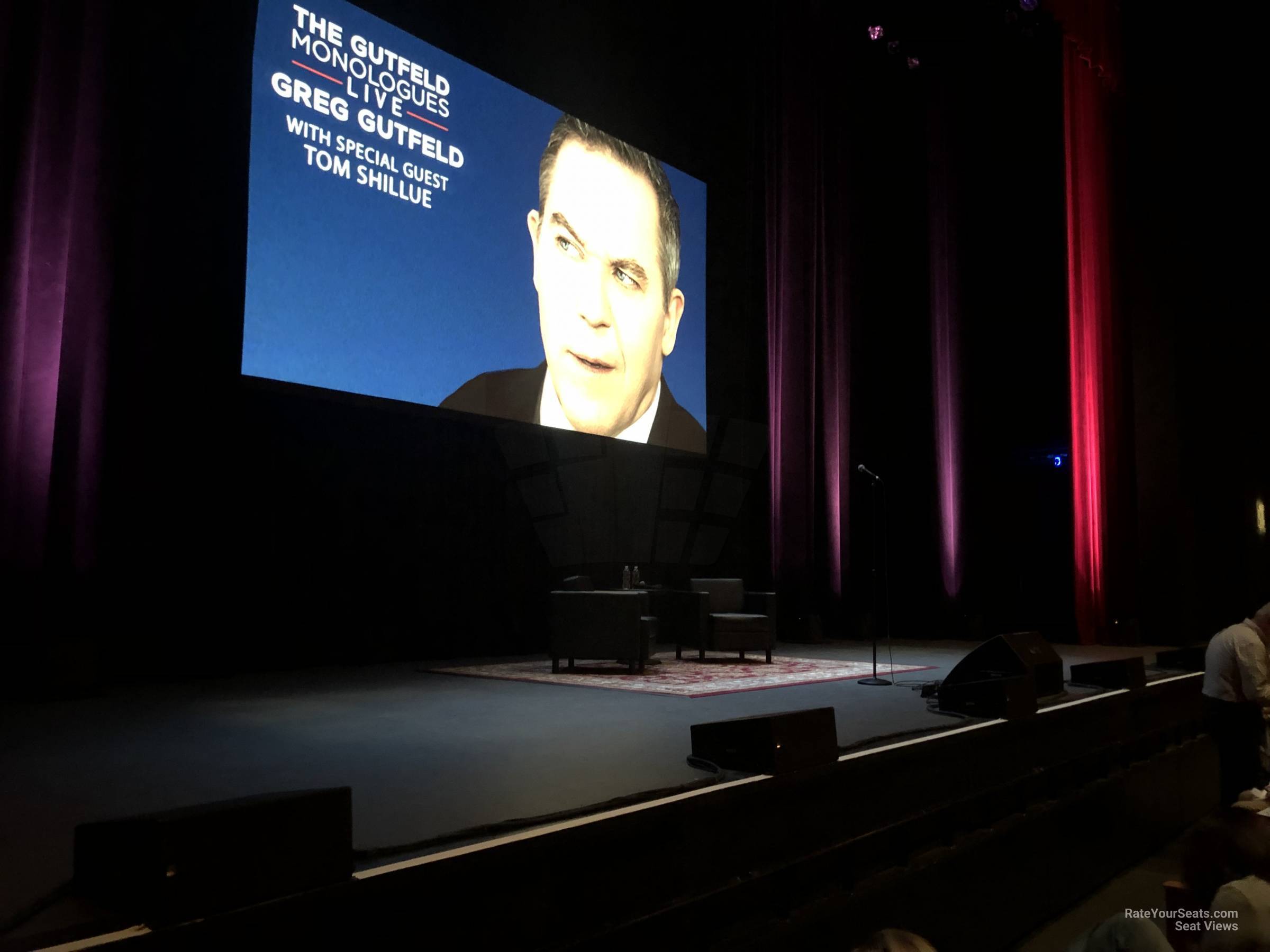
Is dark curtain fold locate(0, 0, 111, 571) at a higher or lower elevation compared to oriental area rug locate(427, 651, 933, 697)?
higher

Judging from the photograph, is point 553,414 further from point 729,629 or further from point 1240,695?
point 1240,695

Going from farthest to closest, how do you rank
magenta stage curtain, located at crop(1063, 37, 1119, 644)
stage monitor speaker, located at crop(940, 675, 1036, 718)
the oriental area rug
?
1. magenta stage curtain, located at crop(1063, 37, 1119, 644)
2. the oriental area rug
3. stage monitor speaker, located at crop(940, 675, 1036, 718)

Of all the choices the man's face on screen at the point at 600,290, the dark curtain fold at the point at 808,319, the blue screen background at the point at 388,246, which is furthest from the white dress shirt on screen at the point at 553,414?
the dark curtain fold at the point at 808,319

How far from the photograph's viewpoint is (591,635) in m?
5.36

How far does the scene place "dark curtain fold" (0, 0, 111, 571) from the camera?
4195 millimetres

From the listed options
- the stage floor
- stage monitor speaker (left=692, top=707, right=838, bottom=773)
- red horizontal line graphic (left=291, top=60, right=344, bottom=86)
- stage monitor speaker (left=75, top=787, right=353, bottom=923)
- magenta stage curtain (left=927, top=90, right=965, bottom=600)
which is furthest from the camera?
magenta stage curtain (left=927, top=90, right=965, bottom=600)

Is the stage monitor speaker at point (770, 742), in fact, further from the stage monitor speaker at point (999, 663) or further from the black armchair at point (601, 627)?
the black armchair at point (601, 627)

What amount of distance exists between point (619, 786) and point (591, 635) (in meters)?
2.98

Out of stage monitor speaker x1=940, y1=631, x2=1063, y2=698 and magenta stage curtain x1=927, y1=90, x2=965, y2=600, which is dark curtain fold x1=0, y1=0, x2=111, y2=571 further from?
magenta stage curtain x1=927, y1=90, x2=965, y2=600

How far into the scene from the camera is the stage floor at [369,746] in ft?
7.02

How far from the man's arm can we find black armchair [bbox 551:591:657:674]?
2.79m

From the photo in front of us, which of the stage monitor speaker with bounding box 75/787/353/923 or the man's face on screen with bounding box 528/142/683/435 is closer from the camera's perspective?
the stage monitor speaker with bounding box 75/787/353/923

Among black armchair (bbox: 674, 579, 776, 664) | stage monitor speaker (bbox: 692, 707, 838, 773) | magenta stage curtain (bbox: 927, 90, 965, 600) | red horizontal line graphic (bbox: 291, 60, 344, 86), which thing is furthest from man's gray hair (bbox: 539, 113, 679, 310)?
stage monitor speaker (bbox: 692, 707, 838, 773)

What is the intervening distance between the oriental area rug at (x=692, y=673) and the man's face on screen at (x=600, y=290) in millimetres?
1812
